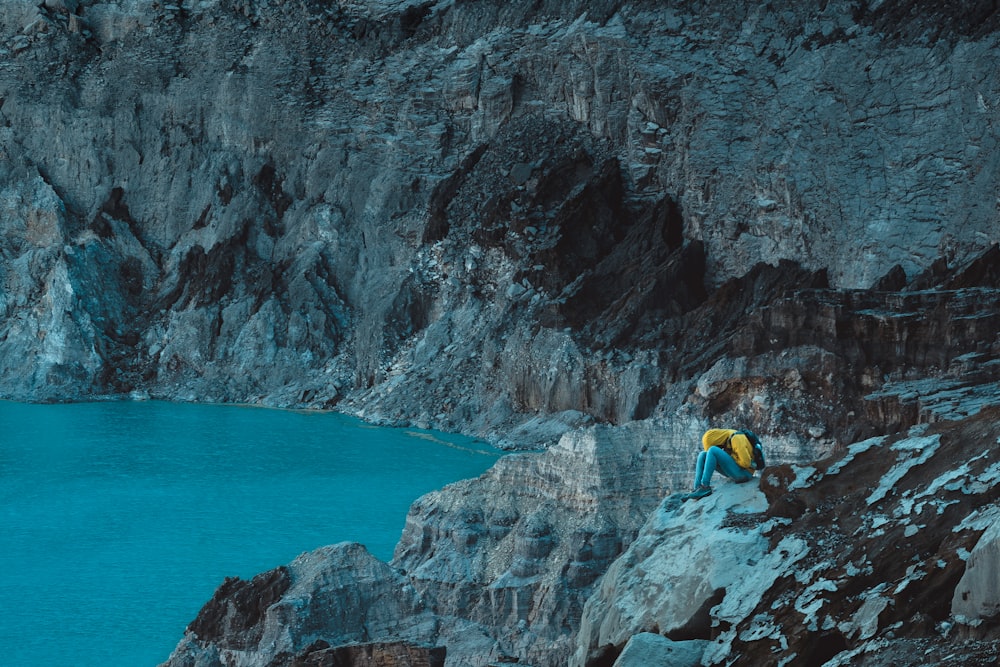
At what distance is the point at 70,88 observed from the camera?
146 ft

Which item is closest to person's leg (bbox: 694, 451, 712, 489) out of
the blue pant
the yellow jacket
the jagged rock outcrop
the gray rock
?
the blue pant

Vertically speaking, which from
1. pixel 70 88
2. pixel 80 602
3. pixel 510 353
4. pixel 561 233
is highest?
pixel 70 88

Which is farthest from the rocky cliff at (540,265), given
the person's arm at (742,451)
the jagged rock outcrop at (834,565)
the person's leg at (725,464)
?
the person's arm at (742,451)

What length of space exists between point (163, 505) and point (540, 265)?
543 inches

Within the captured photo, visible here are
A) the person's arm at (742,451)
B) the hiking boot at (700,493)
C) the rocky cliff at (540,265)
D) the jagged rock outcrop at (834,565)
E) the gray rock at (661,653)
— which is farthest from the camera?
the rocky cliff at (540,265)

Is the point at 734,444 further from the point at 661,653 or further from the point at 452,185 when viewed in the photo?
the point at 452,185

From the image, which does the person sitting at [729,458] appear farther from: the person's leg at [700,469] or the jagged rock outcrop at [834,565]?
the jagged rock outcrop at [834,565]

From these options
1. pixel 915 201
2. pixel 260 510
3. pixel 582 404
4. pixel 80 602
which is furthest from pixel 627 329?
pixel 80 602

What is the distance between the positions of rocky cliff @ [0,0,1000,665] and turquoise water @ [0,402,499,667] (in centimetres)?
255

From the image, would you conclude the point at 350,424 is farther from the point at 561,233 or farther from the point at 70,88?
the point at 70,88

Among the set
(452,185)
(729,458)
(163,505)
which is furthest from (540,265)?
(729,458)

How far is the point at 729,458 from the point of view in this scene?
8781 mm

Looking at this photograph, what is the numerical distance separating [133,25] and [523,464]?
37.6m

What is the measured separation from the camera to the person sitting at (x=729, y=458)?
28.3 ft
